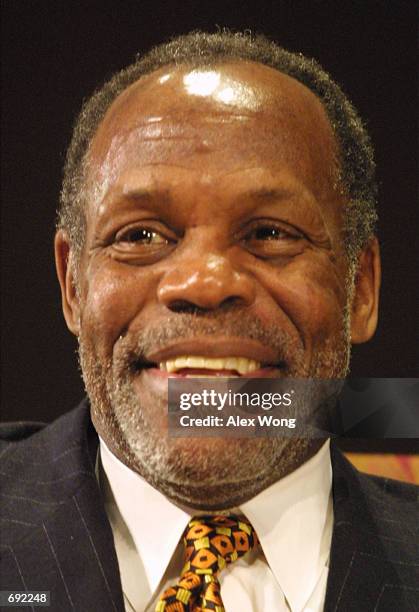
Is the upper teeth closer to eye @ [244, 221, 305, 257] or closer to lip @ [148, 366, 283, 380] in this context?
lip @ [148, 366, 283, 380]

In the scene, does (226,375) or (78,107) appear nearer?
(226,375)

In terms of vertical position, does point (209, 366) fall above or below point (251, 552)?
above

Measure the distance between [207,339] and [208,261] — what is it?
0.26 feet

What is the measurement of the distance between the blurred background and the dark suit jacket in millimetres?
93

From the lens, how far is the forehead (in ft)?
2.78

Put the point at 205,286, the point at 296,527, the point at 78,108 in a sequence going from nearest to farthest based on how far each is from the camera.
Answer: the point at 205,286
the point at 296,527
the point at 78,108

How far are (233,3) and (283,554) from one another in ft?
2.20

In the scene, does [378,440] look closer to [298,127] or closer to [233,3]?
[298,127]

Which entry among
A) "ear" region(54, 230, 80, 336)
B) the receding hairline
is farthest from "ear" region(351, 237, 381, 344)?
"ear" region(54, 230, 80, 336)

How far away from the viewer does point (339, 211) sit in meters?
0.94

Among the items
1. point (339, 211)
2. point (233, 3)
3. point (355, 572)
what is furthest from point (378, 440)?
point (233, 3)

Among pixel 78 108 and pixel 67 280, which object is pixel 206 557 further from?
pixel 78 108

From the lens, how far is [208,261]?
822 mm

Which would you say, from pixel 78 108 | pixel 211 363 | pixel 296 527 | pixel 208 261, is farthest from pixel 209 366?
pixel 78 108
